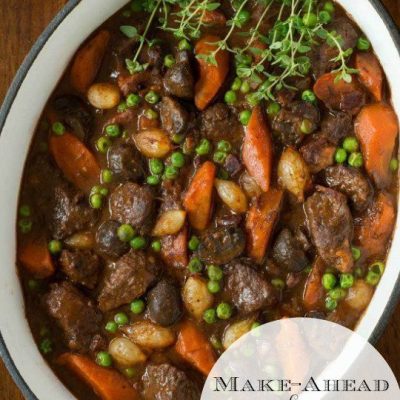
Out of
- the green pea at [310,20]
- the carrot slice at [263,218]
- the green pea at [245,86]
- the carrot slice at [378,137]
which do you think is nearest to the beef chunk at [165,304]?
the carrot slice at [263,218]

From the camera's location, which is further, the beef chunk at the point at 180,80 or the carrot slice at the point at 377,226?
the carrot slice at the point at 377,226

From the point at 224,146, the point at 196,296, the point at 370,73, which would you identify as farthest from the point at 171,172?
the point at 370,73

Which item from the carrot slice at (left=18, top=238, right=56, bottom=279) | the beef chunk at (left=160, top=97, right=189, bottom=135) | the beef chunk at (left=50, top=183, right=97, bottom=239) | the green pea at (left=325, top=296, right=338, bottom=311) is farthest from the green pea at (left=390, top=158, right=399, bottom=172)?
the carrot slice at (left=18, top=238, right=56, bottom=279)

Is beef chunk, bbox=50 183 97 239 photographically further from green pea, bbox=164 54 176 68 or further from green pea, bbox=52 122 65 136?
green pea, bbox=164 54 176 68

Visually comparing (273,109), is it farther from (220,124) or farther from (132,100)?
(132,100)

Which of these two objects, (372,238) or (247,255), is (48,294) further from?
(372,238)

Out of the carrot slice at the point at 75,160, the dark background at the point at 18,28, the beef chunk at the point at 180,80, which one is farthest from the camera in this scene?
the dark background at the point at 18,28

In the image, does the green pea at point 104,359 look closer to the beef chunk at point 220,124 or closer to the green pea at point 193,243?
the green pea at point 193,243
